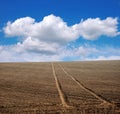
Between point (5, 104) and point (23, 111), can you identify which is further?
point (5, 104)

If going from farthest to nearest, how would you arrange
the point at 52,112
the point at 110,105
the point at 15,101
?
the point at 15,101, the point at 110,105, the point at 52,112

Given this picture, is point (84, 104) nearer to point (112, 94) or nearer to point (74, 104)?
point (74, 104)

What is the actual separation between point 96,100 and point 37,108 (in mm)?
5981

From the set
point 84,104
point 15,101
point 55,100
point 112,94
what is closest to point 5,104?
point 15,101

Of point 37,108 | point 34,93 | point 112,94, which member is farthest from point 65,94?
point 37,108

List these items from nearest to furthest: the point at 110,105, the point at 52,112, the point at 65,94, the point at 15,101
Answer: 1. the point at 52,112
2. the point at 110,105
3. the point at 15,101
4. the point at 65,94

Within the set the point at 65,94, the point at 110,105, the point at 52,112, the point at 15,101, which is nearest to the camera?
the point at 52,112

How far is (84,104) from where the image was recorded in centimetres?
2045

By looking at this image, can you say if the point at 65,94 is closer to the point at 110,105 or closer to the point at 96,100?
the point at 96,100

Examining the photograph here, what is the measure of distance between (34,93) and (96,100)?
22.3 feet

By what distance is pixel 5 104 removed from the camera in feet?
66.8

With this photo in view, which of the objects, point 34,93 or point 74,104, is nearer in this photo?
point 74,104

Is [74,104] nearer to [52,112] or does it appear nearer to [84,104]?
[84,104]

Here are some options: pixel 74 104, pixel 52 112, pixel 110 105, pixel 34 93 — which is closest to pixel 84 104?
pixel 74 104
